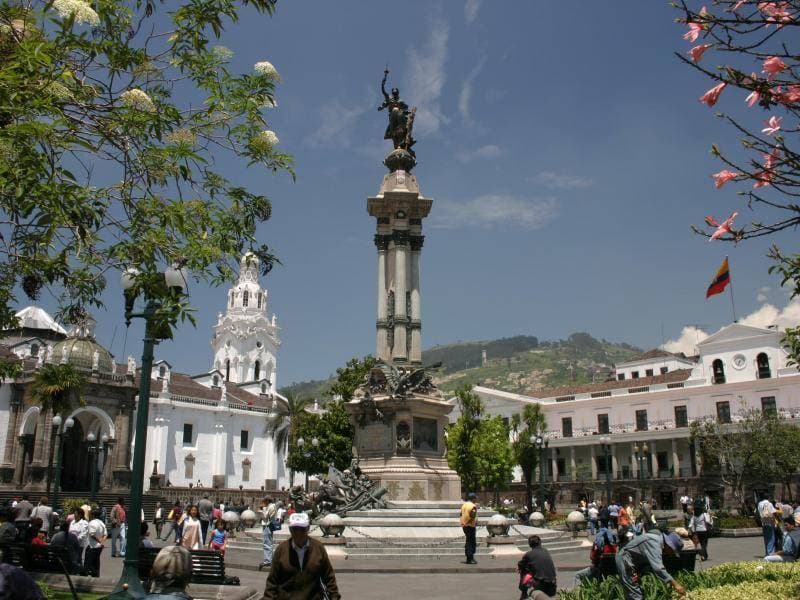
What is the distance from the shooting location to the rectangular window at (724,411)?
167 ft

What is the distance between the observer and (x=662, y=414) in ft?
179

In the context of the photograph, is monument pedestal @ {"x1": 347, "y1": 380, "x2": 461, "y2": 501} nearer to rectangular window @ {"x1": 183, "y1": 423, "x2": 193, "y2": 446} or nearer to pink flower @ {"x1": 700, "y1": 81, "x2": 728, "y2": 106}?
pink flower @ {"x1": 700, "y1": 81, "x2": 728, "y2": 106}

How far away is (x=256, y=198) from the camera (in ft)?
30.3

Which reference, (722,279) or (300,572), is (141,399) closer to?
(300,572)

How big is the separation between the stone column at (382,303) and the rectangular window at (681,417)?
38462 millimetres

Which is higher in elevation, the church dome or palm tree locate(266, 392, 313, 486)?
the church dome

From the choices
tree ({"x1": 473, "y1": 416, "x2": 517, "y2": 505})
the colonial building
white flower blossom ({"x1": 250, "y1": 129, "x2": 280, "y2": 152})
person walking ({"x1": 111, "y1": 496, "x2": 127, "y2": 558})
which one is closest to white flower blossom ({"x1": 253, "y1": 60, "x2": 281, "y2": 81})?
white flower blossom ({"x1": 250, "y1": 129, "x2": 280, "y2": 152})

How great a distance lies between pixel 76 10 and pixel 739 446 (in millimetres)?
44632

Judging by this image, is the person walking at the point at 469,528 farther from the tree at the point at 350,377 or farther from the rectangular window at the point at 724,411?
the rectangular window at the point at 724,411

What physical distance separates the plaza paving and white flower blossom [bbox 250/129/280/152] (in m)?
6.90

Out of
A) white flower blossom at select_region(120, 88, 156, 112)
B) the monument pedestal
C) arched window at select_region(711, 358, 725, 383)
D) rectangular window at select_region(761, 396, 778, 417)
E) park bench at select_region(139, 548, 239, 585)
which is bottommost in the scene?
park bench at select_region(139, 548, 239, 585)

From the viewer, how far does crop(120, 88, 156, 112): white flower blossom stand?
7.55 m

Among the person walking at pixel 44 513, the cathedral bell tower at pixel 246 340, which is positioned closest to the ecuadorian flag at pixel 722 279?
the person walking at pixel 44 513

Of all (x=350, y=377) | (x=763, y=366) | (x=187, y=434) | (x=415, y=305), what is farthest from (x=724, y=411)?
(x=187, y=434)
